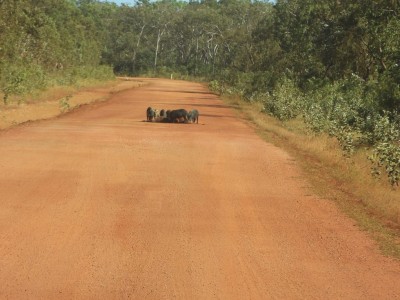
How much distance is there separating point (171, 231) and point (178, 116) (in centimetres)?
1444

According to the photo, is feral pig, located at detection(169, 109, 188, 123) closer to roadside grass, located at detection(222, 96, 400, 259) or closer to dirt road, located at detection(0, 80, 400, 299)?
roadside grass, located at detection(222, 96, 400, 259)

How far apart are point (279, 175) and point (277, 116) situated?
48.5 ft

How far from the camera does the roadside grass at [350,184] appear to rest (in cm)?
840

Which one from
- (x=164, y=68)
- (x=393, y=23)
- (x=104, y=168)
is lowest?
(x=164, y=68)


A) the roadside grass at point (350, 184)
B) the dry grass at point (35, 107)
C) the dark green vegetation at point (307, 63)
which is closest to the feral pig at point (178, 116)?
the roadside grass at point (350, 184)

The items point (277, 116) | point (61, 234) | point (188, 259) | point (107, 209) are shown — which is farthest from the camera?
point (277, 116)

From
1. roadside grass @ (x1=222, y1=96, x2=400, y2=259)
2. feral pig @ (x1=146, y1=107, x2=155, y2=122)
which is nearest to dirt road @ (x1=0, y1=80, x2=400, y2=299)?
roadside grass @ (x1=222, y1=96, x2=400, y2=259)

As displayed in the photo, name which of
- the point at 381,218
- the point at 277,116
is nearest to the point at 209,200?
the point at 381,218

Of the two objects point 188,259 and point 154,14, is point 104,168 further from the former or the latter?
point 154,14

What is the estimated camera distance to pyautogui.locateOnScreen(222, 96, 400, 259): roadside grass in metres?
8.40

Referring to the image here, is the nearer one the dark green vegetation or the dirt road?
the dirt road

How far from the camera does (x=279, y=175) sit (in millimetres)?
11875

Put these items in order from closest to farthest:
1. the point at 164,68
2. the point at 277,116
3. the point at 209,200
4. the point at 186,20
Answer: the point at 209,200, the point at 277,116, the point at 164,68, the point at 186,20

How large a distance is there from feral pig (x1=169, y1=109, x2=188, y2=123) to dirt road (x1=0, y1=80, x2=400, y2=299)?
315 inches
